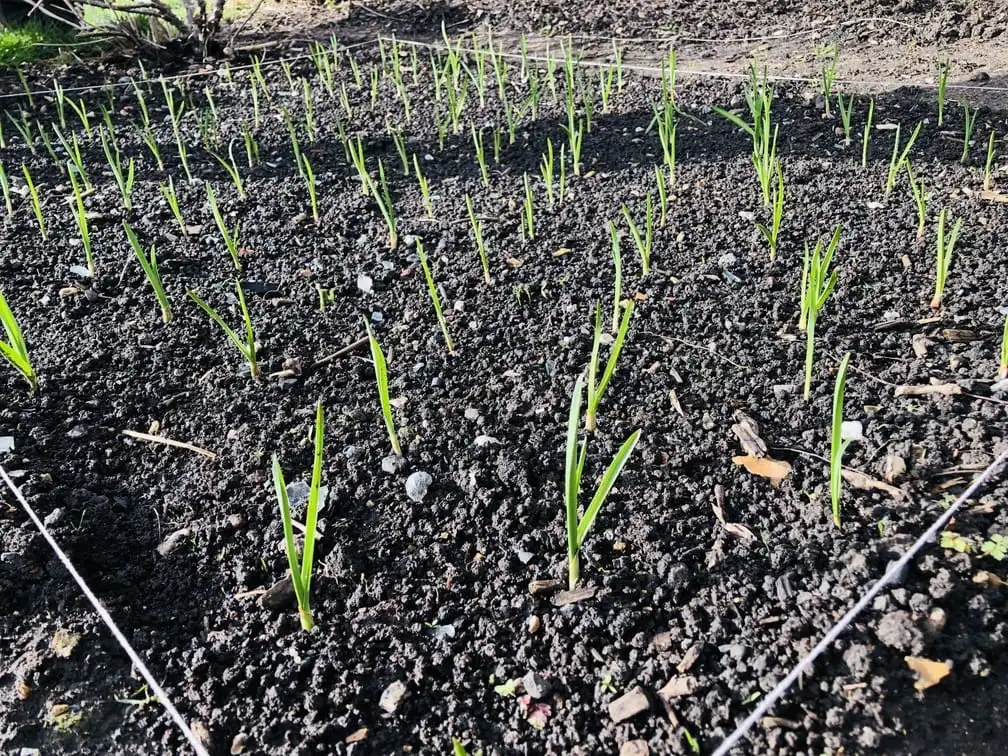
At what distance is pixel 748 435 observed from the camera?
1.68 meters

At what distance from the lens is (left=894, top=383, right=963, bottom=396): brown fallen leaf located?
1742 millimetres

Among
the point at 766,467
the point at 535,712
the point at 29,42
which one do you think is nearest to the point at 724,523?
the point at 766,467

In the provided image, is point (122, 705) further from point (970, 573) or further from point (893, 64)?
point (893, 64)

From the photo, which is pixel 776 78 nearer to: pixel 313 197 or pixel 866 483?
pixel 313 197

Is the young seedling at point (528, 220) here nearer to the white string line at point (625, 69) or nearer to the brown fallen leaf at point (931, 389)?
Answer: the brown fallen leaf at point (931, 389)

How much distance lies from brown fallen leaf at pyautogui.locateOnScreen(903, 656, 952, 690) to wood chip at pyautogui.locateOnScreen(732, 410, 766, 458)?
20.1 inches

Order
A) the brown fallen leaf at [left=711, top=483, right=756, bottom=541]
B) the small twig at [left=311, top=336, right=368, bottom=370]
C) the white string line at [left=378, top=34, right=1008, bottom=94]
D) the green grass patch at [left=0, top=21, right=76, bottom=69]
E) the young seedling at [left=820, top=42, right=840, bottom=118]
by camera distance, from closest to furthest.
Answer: the brown fallen leaf at [left=711, top=483, right=756, bottom=541] < the small twig at [left=311, top=336, right=368, bottom=370] < the young seedling at [left=820, top=42, right=840, bottom=118] < the white string line at [left=378, top=34, right=1008, bottom=94] < the green grass patch at [left=0, top=21, right=76, bottom=69]

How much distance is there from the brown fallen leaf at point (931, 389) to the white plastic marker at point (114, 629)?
156 centimetres

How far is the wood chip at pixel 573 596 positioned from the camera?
1.37 m

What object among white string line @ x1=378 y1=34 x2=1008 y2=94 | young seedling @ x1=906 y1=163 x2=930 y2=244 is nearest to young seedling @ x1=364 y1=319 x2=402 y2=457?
young seedling @ x1=906 y1=163 x2=930 y2=244

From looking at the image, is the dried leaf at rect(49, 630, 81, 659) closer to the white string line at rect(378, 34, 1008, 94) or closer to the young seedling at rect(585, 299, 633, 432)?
the young seedling at rect(585, 299, 633, 432)

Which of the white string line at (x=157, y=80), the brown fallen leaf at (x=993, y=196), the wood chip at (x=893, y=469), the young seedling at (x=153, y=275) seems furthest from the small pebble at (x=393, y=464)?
the white string line at (x=157, y=80)

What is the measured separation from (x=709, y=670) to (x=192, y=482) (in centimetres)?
110

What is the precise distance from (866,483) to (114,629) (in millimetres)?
1397
